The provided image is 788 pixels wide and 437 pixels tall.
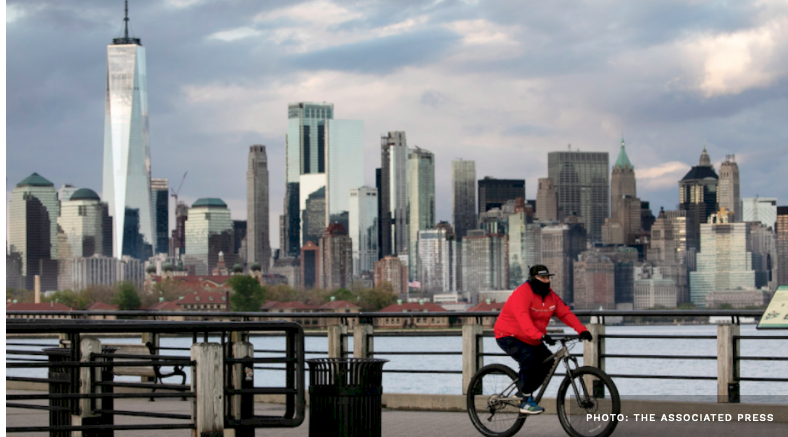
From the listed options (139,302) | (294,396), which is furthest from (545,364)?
(139,302)

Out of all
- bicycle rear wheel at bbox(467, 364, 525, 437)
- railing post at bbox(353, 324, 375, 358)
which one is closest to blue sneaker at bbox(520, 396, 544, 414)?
bicycle rear wheel at bbox(467, 364, 525, 437)

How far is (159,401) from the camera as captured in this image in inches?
595

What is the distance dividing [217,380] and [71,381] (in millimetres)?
1555

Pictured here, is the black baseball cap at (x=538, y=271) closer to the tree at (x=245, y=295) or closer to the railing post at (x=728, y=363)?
the railing post at (x=728, y=363)

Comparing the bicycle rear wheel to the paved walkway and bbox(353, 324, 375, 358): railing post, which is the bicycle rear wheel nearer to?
the paved walkway

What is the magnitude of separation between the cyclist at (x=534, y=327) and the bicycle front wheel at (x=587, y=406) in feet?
1.08

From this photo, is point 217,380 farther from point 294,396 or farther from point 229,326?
point 294,396

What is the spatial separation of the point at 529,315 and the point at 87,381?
13.8ft

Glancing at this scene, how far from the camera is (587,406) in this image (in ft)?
31.9

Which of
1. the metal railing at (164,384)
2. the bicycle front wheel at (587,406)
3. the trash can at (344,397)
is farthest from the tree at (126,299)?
the trash can at (344,397)

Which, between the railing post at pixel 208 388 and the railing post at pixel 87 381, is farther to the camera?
the railing post at pixel 87 381

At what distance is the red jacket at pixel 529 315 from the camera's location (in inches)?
395

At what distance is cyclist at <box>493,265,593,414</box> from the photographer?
10109 mm

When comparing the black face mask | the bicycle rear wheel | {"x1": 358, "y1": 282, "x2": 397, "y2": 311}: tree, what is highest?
the black face mask
